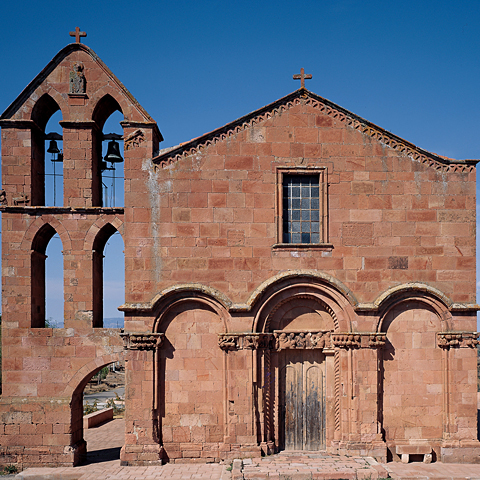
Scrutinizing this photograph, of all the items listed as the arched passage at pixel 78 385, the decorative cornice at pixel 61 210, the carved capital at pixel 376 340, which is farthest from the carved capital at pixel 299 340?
the decorative cornice at pixel 61 210

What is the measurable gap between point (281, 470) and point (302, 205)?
7.67 meters

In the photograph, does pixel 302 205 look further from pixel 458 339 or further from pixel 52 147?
pixel 52 147

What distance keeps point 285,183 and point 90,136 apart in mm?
6600

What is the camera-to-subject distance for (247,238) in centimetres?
1422

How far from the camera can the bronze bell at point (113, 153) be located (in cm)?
1623

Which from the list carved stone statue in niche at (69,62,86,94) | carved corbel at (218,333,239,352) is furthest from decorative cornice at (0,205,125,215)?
carved corbel at (218,333,239,352)

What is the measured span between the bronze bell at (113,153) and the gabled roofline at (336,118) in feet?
9.04

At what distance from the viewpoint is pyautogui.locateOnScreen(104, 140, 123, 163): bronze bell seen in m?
16.2

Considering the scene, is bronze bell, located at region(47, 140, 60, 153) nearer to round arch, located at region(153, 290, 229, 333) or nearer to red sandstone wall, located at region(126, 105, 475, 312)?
red sandstone wall, located at region(126, 105, 475, 312)

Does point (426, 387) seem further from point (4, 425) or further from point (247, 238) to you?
point (4, 425)

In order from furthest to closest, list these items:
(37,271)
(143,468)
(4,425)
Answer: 1. (37,271)
2. (4,425)
3. (143,468)

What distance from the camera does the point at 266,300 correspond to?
46.0ft

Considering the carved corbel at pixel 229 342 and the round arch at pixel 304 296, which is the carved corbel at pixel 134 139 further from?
the carved corbel at pixel 229 342

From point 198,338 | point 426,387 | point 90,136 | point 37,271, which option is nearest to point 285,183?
point 198,338
